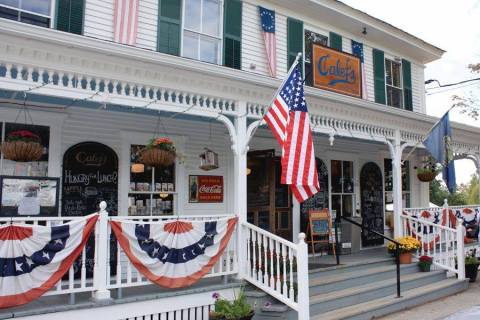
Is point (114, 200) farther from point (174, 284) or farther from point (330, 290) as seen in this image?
point (330, 290)

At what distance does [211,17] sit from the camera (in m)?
10.0

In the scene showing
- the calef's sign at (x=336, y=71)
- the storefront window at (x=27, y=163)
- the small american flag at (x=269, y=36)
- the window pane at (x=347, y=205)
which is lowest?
the window pane at (x=347, y=205)

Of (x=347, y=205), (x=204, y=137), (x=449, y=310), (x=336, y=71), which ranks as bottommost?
(x=449, y=310)

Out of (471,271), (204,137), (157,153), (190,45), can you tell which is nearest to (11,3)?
(190,45)

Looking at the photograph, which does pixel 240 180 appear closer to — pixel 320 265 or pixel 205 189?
pixel 205 189

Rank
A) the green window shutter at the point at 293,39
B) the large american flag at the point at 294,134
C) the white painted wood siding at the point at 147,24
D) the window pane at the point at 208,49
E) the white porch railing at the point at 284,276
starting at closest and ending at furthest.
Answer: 1. the white porch railing at the point at 284,276
2. the large american flag at the point at 294,134
3. the white painted wood siding at the point at 147,24
4. the window pane at the point at 208,49
5. the green window shutter at the point at 293,39

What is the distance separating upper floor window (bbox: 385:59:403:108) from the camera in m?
13.7

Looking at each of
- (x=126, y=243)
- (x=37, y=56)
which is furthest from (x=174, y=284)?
(x=37, y=56)

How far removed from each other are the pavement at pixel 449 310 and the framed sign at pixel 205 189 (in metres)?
3.85

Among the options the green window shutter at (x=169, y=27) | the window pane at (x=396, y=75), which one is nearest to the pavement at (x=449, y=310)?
the green window shutter at (x=169, y=27)

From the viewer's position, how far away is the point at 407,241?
1000 cm

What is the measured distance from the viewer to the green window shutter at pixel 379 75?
1312 cm

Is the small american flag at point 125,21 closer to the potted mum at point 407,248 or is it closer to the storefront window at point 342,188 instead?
the storefront window at point 342,188

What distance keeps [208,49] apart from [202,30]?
400 mm
